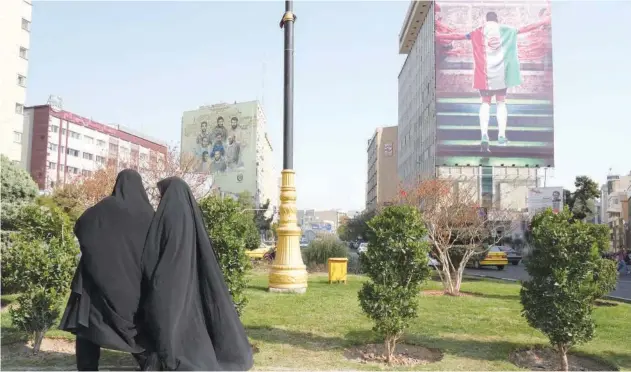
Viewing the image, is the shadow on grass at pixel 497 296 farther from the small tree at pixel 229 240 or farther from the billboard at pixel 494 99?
the billboard at pixel 494 99

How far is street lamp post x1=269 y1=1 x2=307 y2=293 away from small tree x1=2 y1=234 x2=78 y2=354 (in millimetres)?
6034

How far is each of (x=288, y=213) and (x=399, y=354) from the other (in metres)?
6.06

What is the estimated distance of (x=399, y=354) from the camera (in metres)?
6.05

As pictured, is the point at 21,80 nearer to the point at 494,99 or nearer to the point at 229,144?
the point at 494,99

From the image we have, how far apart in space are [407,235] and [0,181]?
990 cm

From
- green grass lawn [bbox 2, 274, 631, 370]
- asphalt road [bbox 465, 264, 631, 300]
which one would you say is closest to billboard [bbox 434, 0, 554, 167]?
asphalt road [bbox 465, 264, 631, 300]

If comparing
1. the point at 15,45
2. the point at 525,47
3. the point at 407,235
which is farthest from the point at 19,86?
the point at 525,47

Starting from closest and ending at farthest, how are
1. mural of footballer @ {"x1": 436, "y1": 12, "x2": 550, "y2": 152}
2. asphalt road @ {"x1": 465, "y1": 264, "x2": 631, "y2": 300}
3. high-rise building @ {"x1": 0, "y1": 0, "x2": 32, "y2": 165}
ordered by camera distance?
1. asphalt road @ {"x1": 465, "y1": 264, "x2": 631, "y2": 300}
2. high-rise building @ {"x1": 0, "y1": 0, "x2": 32, "y2": 165}
3. mural of footballer @ {"x1": 436, "y1": 12, "x2": 550, "y2": 152}

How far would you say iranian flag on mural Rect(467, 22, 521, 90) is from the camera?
50.0m

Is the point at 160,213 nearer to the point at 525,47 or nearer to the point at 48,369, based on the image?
the point at 48,369

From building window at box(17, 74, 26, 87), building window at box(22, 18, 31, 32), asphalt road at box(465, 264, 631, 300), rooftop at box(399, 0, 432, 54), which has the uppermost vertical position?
rooftop at box(399, 0, 432, 54)

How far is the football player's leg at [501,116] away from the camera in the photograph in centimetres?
4988

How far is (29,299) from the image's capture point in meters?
5.54

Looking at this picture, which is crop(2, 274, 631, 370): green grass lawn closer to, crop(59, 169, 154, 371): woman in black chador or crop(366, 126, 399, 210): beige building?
crop(59, 169, 154, 371): woman in black chador
